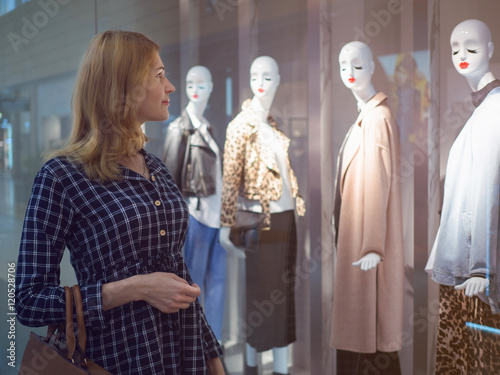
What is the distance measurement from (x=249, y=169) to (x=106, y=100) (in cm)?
183

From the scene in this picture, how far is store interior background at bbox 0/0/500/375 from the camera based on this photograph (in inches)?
100

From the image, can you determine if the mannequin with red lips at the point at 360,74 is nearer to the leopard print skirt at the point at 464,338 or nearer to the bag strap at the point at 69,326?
the leopard print skirt at the point at 464,338

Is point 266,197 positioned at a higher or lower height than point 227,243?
higher

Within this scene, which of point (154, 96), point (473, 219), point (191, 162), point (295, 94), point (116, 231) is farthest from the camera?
point (191, 162)

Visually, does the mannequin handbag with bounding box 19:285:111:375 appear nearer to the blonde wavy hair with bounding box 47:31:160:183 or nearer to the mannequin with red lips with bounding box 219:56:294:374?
the blonde wavy hair with bounding box 47:31:160:183

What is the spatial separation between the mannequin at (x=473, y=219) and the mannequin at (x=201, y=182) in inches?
56.8

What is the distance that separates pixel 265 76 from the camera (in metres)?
3.19

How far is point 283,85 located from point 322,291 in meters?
1.24

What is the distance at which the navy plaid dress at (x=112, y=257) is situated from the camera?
128cm

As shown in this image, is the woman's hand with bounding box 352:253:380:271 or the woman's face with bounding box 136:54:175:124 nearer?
the woman's face with bounding box 136:54:175:124

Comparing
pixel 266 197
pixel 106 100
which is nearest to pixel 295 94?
pixel 266 197

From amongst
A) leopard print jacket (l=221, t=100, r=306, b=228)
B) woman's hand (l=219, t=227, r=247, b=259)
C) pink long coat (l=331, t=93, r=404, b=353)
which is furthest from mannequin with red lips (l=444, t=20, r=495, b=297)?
woman's hand (l=219, t=227, r=247, b=259)

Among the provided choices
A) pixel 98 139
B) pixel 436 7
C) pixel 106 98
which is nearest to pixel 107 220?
pixel 98 139

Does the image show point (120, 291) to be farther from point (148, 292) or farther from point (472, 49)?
point (472, 49)
